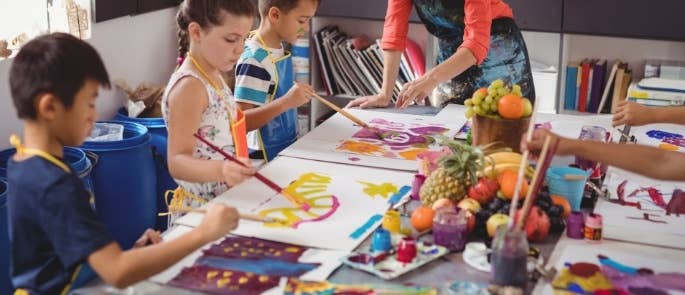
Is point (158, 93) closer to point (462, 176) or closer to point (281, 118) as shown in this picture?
point (281, 118)

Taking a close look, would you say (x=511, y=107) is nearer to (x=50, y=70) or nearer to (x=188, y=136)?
(x=188, y=136)

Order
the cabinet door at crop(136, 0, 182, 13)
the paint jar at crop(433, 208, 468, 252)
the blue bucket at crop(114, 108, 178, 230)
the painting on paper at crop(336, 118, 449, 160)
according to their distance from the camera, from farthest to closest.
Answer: the cabinet door at crop(136, 0, 182, 13), the blue bucket at crop(114, 108, 178, 230), the painting on paper at crop(336, 118, 449, 160), the paint jar at crop(433, 208, 468, 252)

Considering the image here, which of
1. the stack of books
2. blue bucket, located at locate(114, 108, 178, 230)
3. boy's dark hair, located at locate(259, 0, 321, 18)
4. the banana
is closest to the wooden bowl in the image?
the banana

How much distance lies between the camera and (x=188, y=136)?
2.30 meters

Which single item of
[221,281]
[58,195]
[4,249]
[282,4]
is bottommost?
[4,249]

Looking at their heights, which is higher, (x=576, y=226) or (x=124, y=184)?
(x=576, y=226)

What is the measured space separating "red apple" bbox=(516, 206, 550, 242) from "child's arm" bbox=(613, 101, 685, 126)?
0.85m

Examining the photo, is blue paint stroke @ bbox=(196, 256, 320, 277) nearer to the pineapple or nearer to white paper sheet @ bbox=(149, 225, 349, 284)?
white paper sheet @ bbox=(149, 225, 349, 284)

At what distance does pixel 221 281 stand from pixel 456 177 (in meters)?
0.64

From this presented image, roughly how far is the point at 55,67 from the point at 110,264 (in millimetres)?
374

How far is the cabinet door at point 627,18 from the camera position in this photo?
4.00 metres

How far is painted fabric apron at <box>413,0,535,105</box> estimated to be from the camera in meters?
3.22

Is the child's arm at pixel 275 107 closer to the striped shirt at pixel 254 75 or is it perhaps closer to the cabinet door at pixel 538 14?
the striped shirt at pixel 254 75

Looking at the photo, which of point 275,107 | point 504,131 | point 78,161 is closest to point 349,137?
point 275,107
